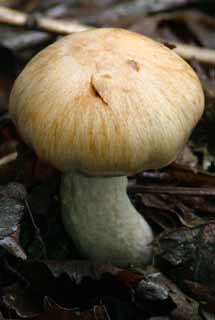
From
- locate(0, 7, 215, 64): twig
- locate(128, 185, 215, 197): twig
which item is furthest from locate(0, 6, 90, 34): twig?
locate(128, 185, 215, 197): twig

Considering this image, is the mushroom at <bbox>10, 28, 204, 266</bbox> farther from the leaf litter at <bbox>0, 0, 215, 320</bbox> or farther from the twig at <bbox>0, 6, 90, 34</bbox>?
the twig at <bbox>0, 6, 90, 34</bbox>

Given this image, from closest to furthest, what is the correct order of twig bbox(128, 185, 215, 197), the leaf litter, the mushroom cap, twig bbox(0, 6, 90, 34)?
the mushroom cap → the leaf litter → twig bbox(128, 185, 215, 197) → twig bbox(0, 6, 90, 34)

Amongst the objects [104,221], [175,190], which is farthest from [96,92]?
[175,190]

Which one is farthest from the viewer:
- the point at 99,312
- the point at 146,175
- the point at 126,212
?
the point at 146,175

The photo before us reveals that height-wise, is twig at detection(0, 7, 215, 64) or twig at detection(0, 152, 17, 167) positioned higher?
twig at detection(0, 7, 215, 64)

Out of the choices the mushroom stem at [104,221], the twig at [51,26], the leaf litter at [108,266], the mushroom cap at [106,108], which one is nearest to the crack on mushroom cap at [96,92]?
the mushroom cap at [106,108]

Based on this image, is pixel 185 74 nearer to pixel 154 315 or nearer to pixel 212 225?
pixel 212 225

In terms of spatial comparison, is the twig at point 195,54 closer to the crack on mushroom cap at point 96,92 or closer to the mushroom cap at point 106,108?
the mushroom cap at point 106,108

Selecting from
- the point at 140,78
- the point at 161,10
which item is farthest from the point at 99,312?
the point at 161,10
